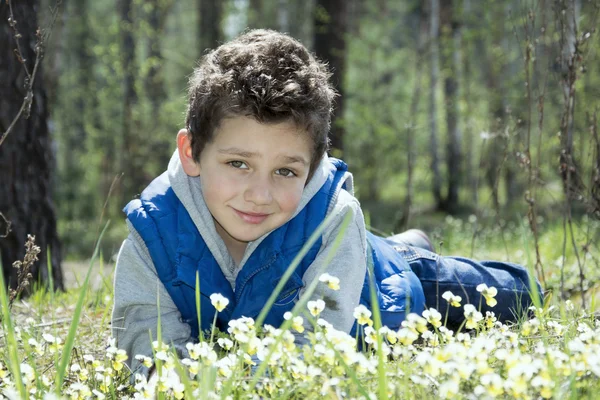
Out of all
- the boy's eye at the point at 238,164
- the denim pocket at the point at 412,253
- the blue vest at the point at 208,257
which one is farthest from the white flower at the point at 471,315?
the denim pocket at the point at 412,253

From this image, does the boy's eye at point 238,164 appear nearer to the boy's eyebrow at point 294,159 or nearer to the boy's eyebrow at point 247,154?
the boy's eyebrow at point 247,154

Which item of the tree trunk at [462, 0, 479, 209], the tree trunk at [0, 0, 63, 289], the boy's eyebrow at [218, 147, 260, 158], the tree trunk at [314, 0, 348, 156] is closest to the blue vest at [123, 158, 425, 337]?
the boy's eyebrow at [218, 147, 260, 158]

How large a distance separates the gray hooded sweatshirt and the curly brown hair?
0.54 feet

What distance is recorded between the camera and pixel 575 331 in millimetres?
2297

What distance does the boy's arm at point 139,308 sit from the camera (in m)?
2.65

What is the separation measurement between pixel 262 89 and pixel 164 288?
2.96ft

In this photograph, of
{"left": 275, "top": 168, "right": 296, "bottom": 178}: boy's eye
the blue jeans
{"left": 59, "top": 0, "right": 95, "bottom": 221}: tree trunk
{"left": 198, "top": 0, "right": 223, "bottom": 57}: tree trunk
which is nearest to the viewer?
{"left": 275, "top": 168, "right": 296, "bottom": 178}: boy's eye

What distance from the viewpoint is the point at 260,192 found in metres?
2.61

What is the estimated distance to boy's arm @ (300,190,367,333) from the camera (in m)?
2.66

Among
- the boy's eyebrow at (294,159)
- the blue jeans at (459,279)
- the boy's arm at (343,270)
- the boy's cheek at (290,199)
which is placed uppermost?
the boy's eyebrow at (294,159)

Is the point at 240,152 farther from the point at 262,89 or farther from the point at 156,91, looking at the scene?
the point at 156,91

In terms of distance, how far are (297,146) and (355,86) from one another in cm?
1448

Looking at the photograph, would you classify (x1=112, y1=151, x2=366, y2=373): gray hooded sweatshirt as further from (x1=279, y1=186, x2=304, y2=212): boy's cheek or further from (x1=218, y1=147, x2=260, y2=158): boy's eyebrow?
(x1=218, y1=147, x2=260, y2=158): boy's eyebrow

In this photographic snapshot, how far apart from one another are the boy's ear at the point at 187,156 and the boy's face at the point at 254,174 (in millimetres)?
140
